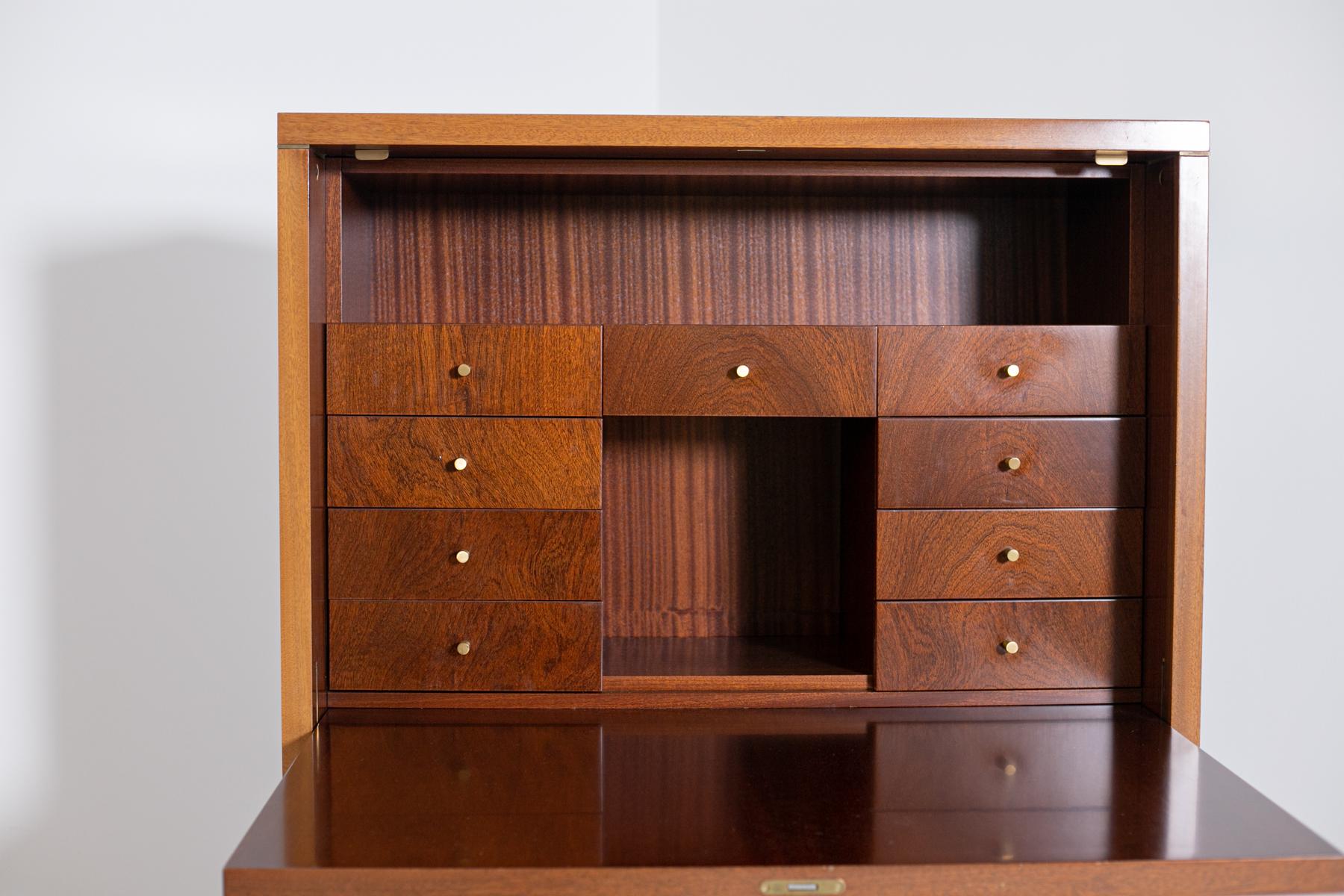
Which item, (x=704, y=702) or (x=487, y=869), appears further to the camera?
(x=704, y=702)

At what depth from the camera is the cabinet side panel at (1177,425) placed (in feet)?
4.41

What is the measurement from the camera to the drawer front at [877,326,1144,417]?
4.53 ft

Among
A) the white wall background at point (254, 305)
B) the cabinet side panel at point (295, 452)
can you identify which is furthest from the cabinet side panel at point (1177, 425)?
the cabinet side panel at point (295, 452)

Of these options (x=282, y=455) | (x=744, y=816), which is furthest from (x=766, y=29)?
(x=744, y=816)

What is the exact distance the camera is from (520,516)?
4.53 feet

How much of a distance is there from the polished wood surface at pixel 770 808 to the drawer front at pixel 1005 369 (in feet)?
1.33

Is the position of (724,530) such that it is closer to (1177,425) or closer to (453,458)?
(453,458)

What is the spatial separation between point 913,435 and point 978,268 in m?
0.40

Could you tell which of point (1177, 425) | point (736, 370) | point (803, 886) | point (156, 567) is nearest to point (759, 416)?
point (736, 370)

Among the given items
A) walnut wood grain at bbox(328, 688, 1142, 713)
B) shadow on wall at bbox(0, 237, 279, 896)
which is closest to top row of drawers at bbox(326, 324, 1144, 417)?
walnut wood grain at bbox(328, 688, 1142, 713)

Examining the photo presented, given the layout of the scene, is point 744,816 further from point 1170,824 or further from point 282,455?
point 282,455

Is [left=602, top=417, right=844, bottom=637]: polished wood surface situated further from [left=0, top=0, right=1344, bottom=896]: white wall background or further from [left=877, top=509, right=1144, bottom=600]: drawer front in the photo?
[left=0, top=0, right=1344, bottom=896]: white wall background

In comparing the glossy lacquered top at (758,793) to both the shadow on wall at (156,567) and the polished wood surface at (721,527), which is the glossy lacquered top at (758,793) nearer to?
the polished wood surface at (721,527)

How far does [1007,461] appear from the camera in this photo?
1.40 meters
